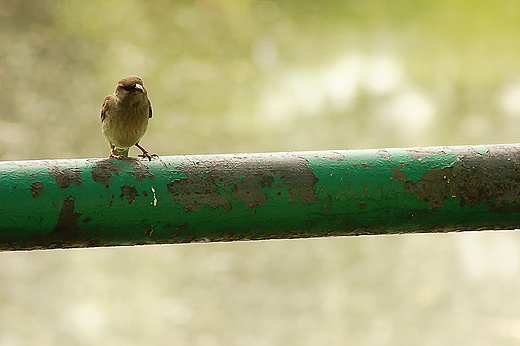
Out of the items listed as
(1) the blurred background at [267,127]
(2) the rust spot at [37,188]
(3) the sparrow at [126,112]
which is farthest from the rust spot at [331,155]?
(1) the blurred background at [267,127]

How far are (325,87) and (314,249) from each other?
1277 mm

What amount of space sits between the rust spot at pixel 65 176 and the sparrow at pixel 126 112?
2.87ft

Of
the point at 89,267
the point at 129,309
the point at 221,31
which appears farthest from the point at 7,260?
the point at 221,31

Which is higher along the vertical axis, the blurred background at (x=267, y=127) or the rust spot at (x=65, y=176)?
the blurred background at (x=267, y=127)

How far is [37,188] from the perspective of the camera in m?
0.61

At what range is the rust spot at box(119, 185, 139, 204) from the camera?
0.63 meters

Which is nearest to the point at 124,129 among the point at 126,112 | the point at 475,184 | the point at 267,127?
the point at 126,112

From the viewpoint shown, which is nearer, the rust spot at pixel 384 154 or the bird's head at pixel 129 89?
the rust spot at pixel 384 154

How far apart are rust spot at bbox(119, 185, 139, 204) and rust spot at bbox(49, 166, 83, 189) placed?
0.05 m

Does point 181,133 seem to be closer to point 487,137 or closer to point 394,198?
point 487,137

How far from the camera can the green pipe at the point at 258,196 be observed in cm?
61

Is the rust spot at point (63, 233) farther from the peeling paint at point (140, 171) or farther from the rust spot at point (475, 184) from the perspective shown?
the rust spot at point (475, 184)

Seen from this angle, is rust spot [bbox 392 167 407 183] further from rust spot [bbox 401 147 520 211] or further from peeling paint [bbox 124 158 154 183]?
peeling paint [bbox 124 158 154 183]

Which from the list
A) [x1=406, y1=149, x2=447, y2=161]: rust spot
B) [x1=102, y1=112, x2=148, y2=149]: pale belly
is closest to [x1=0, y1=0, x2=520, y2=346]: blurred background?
[x1=102, y1=112, x2=148, y2=149]: pale belly
